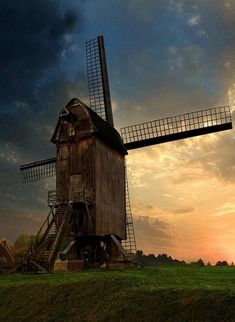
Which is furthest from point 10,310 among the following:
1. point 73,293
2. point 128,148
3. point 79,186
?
point 128,148

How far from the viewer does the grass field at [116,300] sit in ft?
38.7

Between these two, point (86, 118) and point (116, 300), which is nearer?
point (116, 300)

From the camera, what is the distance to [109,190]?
30.0 meters

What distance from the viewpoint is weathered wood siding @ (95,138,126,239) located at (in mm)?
28094

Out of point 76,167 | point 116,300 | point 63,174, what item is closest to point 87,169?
point 76,167

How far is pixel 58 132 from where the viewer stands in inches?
1180

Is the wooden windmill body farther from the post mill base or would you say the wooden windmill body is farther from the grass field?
the grass field

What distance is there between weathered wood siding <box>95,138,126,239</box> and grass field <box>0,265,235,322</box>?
1185 cm

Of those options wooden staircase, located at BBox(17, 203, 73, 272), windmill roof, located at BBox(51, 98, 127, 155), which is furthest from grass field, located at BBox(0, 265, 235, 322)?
windmill roof, located at BBox(51, 98, 127, 155)

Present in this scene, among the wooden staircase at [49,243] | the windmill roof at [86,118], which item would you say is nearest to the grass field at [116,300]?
the wooden staircase at [49,243]

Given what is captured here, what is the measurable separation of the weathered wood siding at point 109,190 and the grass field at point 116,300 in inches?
467

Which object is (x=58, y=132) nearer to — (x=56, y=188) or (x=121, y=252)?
(x=56, y=188)

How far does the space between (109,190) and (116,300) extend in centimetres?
1688

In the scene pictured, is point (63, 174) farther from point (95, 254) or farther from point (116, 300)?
point (116, 300)
